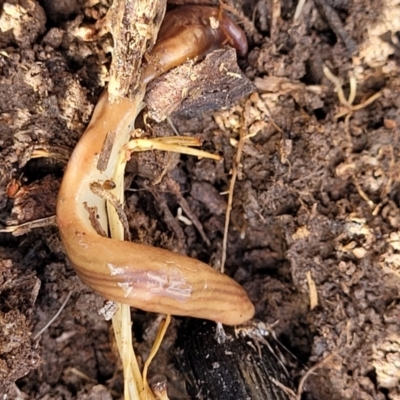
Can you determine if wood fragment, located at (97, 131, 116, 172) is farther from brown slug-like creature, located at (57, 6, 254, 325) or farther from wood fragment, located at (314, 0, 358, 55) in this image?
wood fragment, located at (314, 0, 358, 55)

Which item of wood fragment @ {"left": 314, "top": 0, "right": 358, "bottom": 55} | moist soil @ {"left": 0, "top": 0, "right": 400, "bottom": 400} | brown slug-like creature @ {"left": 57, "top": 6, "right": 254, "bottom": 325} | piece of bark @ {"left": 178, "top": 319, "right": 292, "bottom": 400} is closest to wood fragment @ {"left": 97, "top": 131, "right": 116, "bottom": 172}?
brown slug-like creature @ {"left": 57, "top": 6, "right": 254, "bottom": 325}

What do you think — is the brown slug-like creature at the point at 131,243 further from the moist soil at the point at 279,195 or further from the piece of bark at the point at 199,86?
the moist soil at the point at 279,195

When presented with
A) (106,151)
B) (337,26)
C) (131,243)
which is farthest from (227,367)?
(337,26)

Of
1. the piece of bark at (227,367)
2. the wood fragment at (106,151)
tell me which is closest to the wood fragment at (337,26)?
the wood fragment at (106,151)

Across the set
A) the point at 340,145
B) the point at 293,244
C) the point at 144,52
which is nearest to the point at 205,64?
the point at 144,52

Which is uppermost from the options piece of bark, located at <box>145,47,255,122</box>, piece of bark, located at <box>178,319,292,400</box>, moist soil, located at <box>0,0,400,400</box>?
piece of bark, located at <box>145,47,255,122</box>

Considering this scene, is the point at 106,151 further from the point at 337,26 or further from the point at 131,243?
the point at 337,26
